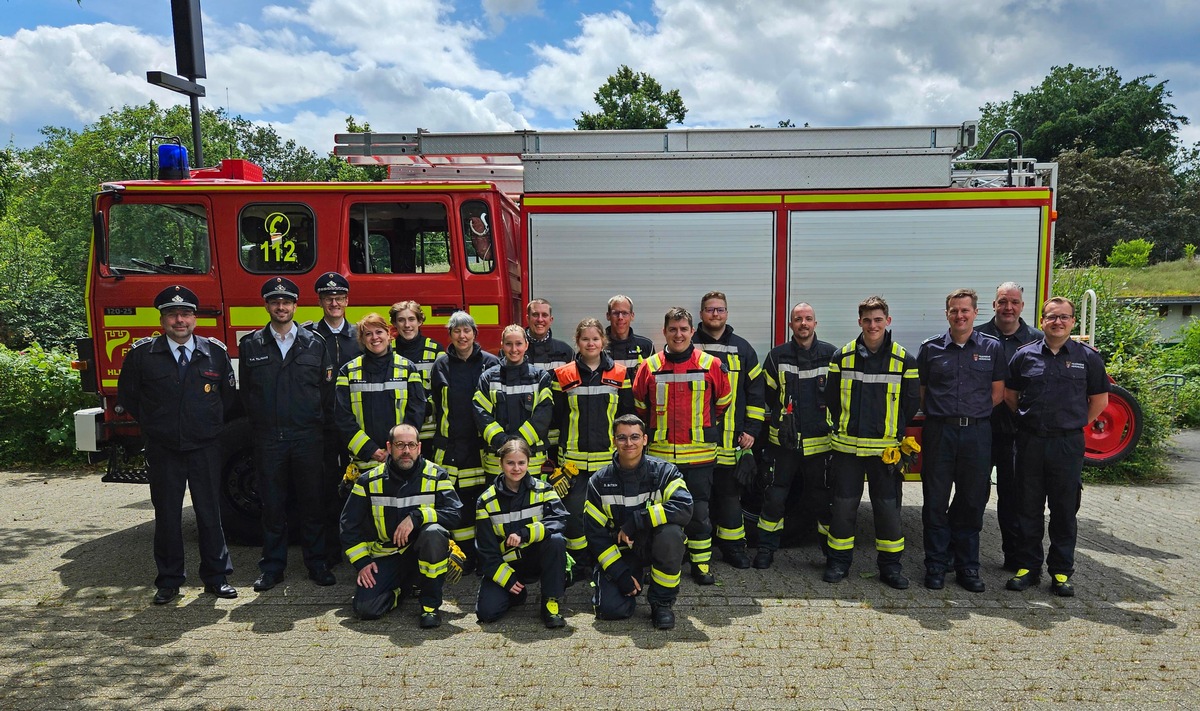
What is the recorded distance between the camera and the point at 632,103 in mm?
25859

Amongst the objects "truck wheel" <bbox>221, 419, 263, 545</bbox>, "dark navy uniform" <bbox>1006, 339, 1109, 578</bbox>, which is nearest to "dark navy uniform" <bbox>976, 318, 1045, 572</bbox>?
"dark navy uniform" <bbox>1006, 339, 1109, 578</bbox>

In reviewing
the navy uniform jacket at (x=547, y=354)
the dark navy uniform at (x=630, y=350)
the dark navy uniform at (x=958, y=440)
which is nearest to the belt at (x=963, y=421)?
the dark navy uniform at (x=958, y=440)

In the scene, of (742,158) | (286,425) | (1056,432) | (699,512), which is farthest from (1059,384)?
(286,425)

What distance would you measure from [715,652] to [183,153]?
16.3 feet

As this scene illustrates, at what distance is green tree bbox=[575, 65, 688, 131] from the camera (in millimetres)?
25656

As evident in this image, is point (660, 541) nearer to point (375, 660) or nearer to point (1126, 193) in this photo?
point (375, 660)

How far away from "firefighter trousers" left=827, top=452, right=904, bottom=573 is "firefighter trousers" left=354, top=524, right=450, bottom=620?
2424 millimetres

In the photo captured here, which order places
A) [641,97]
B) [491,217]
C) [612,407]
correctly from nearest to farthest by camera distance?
1. [612,407]
2. [491,217]
3. [641,97]

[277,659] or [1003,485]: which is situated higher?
[1003,485]

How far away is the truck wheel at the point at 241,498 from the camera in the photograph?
16.9 ft

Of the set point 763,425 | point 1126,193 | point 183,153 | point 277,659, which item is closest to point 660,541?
point 763,425

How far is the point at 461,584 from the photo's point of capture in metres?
4.54

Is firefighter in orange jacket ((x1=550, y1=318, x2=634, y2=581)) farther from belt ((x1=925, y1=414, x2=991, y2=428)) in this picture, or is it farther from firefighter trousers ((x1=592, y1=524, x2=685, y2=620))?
belt ((x1=925, y1=414, x2=991, y2=428))

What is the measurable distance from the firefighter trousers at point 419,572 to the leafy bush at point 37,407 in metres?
6.27
